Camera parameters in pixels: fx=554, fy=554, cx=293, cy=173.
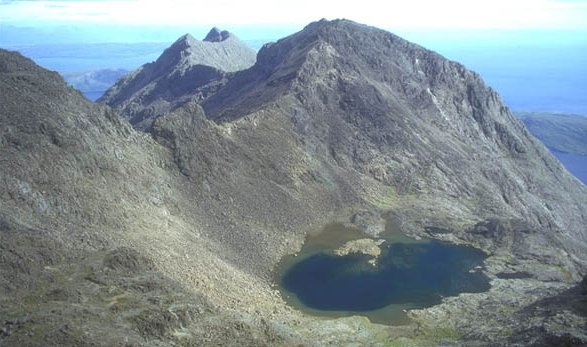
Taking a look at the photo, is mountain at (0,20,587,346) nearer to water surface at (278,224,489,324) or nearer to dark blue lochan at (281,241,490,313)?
water surface at (278,224,489,324)

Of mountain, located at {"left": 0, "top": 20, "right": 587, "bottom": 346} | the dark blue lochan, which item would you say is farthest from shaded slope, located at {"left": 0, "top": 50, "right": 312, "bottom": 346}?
the dark blue lochan

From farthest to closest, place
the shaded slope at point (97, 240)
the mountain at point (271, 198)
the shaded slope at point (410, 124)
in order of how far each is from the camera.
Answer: the shaded slope at point (410, 124) < the mountain at point (271, 198) < the shaded slope at point (97, 240)

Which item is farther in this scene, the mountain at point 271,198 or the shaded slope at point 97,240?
the mountain at point 271,198

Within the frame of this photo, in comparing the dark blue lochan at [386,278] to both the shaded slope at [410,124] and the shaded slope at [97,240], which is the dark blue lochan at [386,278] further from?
the shaded slope at [410,124]

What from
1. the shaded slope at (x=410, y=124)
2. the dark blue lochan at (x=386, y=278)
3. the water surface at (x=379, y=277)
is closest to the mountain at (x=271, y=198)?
the shaded slope at (x=410, y=124)

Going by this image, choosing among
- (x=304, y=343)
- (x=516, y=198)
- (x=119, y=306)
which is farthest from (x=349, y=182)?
(x=119, y=306)

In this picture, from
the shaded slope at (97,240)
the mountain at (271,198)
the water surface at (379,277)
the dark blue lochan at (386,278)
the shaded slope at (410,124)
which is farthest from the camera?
the shaded slope at (410,124)

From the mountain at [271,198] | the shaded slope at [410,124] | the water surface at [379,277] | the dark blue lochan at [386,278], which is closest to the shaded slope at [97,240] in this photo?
the mountain at [271,198]

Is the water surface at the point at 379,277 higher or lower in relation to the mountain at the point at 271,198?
lower

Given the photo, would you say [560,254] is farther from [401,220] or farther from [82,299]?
[82,299]
